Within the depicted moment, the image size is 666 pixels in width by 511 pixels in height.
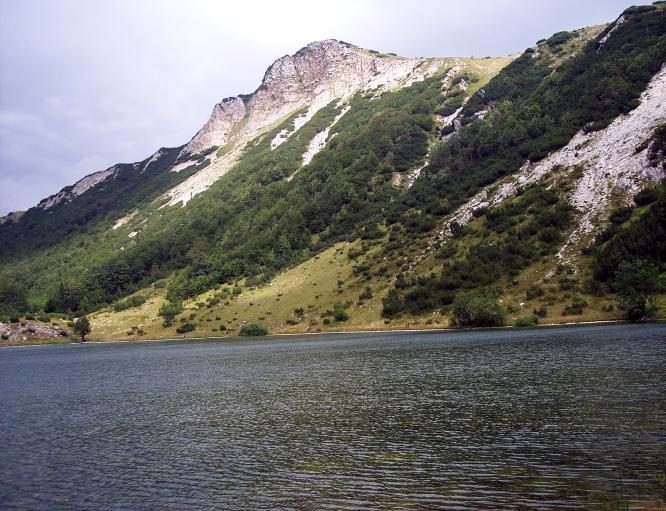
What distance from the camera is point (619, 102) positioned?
323 feet

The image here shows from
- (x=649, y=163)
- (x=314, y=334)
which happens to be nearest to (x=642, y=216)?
(x=649, y=163)

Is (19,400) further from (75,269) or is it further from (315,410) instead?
(75,269)

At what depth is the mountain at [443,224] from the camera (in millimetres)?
73625

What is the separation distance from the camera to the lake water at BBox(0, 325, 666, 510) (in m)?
14.2

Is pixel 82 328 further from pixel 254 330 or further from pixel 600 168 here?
pixel 600 168

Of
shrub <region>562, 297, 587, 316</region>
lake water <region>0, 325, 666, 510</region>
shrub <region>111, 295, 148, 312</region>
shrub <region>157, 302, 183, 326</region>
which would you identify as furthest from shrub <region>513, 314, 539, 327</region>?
shrub <region>111, 295, 148, 312</region>

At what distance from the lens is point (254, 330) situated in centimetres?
9700

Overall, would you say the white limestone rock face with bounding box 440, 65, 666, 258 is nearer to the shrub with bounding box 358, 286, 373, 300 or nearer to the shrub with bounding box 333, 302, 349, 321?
the shrub with bounding box 358, 286, 373, 300

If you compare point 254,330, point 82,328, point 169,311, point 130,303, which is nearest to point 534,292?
point 254,330

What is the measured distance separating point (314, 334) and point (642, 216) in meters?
54.1

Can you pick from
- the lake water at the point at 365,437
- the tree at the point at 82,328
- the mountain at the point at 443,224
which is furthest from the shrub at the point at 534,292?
the tree at the point at 82,328

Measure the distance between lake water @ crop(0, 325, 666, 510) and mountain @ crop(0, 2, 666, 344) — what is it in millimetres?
37069

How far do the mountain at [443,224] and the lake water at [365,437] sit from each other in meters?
37.1

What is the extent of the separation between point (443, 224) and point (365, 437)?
90.3 m
